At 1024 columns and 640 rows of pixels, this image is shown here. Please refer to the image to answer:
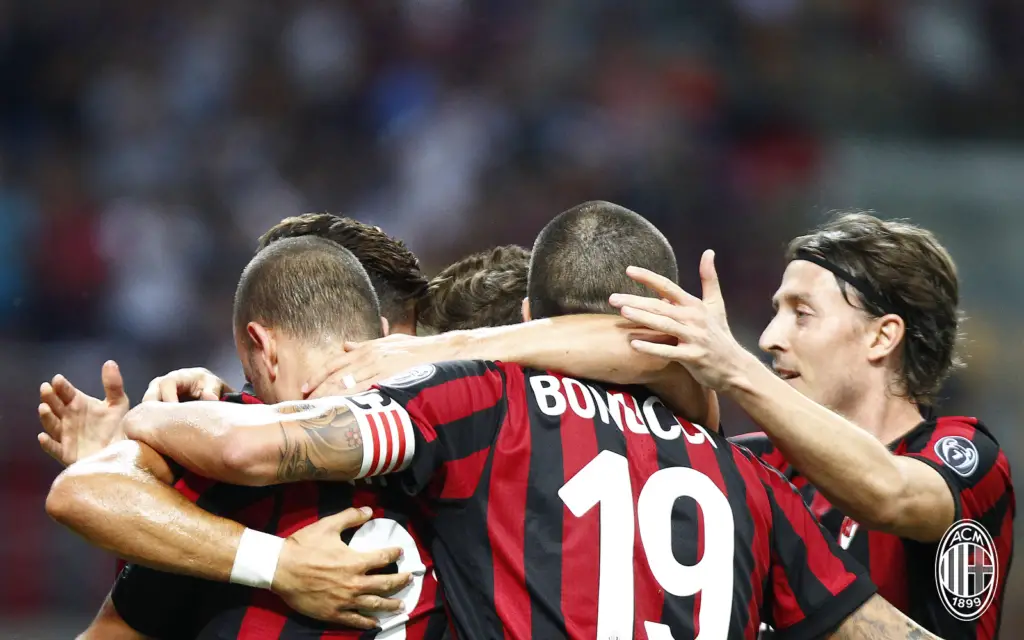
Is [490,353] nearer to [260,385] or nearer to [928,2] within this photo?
[260,385]

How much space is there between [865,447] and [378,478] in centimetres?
123

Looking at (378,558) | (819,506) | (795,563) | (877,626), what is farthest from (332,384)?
(819,506)

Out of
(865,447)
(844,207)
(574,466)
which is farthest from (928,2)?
(574,466)

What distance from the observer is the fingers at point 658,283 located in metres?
2.54

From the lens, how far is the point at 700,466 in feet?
8.33

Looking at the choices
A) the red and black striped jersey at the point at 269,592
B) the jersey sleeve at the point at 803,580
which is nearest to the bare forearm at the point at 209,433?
the red and black striped jersey at the point at 269,592

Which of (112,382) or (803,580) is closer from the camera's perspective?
(803,580)

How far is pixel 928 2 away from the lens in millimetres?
8609

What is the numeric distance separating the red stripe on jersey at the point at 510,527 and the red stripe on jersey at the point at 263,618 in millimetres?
464

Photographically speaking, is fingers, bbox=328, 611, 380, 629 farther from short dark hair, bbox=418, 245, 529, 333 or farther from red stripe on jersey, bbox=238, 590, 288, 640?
short dark hair, bbox=418, 245, 529, 333

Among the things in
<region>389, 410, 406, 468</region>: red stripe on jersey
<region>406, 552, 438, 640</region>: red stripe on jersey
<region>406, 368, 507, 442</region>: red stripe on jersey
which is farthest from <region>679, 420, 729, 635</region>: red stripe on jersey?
<region>389, 410, 406, 468</region>: red stripe on jersey

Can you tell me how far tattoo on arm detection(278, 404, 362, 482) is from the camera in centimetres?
220

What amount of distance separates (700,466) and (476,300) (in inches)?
61.8

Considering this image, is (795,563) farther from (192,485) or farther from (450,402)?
(192,485)
